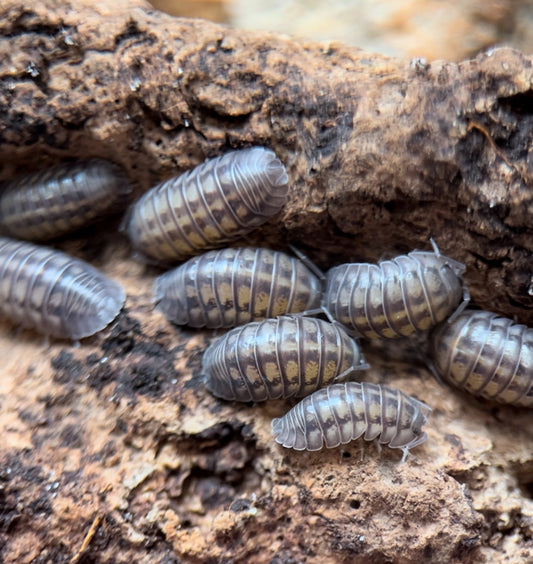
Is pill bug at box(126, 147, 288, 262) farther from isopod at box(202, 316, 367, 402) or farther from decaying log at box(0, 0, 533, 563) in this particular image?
isopod at box(202, 316, 367, 402)

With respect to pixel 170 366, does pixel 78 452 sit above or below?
below

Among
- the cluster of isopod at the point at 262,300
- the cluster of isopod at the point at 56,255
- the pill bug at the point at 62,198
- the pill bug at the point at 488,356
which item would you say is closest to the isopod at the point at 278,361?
the cluster of isopod at the point at 262,300

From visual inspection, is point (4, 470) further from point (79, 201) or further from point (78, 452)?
point (79, 201)

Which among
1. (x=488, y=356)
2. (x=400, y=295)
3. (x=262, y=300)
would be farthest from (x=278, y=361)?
(x=488, y=356)

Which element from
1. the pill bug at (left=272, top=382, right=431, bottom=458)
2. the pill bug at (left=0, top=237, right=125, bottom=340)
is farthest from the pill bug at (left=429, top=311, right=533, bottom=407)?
the pill bug at (left=0, top=237, right=125, bottom=340)

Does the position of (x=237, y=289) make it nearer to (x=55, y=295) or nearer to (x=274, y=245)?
(x=274, y=245)

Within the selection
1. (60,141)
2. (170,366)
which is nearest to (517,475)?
(170,366)

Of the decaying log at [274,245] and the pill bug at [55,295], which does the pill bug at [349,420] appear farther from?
the pill bug at [55,295]
